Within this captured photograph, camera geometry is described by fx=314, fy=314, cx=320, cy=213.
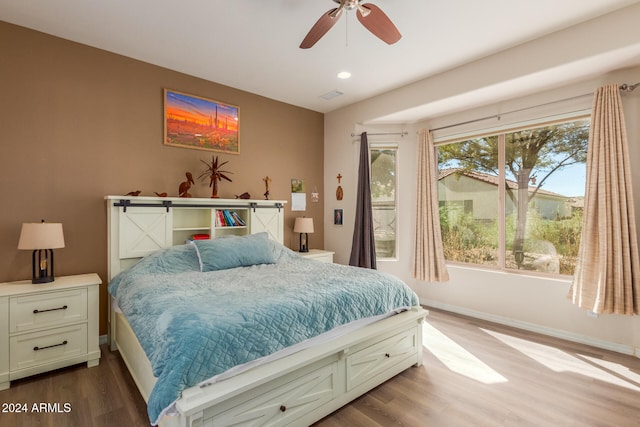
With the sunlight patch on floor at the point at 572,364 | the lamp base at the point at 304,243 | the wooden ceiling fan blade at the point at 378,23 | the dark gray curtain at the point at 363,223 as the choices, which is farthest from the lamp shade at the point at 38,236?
the sunlight patch on floor at the point at 572,364

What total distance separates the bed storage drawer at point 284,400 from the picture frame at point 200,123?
2800mm

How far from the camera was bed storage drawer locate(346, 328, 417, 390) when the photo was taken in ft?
6.87

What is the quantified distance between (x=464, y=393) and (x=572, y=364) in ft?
3.80

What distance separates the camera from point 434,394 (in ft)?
7.13

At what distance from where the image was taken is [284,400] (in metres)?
1.74

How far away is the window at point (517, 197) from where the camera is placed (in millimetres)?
3238

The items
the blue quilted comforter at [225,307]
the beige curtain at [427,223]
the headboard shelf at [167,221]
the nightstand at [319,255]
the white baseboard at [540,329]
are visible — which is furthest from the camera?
the nightstand at [319,255]

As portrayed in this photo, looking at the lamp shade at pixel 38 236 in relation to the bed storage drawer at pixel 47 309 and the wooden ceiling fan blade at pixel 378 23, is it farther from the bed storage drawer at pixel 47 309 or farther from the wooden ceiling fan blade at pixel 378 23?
the wooden ceiling fan blade at pixel 378 23

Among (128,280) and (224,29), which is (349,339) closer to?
(128,280)

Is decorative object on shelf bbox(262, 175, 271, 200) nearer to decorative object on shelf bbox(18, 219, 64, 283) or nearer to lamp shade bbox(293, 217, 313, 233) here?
lamp shade bbox(293, 217, 313, 233)

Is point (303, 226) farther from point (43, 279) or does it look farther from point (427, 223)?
point (43, 279)

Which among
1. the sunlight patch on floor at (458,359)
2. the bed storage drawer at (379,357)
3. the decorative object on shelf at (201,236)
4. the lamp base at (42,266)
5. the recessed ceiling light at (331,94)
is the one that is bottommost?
the sunlight patch on floor at (458,359)

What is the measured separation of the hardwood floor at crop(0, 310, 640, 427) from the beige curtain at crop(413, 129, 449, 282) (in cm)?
124

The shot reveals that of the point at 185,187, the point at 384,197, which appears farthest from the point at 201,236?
the point at 384,197
